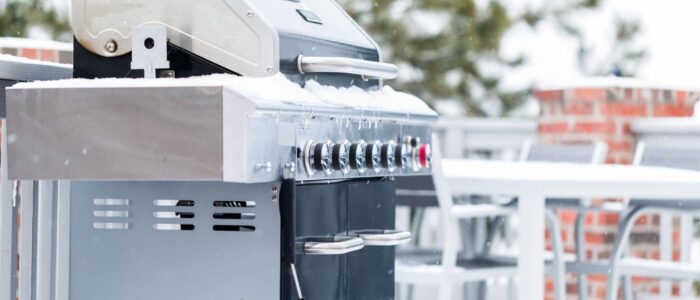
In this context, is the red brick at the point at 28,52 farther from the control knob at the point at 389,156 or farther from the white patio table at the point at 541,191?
the control knob at the point at 389,156

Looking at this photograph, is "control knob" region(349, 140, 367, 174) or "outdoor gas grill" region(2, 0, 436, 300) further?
"control knob" region(349, 140, 367, 174)

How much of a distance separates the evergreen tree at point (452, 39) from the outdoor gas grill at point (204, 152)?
7.87 metres

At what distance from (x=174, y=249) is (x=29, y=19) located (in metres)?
8.15

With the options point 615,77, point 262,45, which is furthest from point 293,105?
point 615,77

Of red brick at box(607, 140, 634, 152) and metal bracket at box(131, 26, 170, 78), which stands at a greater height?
metal bracket at box(131, 26, 170, 78)

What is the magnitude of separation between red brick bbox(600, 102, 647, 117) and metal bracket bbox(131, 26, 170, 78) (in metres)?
3.88

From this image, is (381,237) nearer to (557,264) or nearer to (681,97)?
(557,264)

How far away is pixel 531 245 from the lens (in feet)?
10.9

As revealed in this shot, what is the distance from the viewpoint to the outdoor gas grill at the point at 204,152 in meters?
1.97

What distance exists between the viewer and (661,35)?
10.8 meters

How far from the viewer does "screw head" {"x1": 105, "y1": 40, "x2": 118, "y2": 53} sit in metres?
2.22

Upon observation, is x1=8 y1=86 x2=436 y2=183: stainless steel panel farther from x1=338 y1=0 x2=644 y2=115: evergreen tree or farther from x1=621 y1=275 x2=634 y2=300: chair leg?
x1=338 y1=0 x2=644 y2=115: evergreen tree

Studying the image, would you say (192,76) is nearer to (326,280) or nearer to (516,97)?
(326,280)

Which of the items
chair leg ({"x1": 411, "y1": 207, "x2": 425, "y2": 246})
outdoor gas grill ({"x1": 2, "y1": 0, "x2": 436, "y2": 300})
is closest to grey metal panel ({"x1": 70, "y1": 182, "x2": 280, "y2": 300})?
outdoor gas grill ({"x1": 2, "y1": 0, "x2": 436, "y2": 300})
